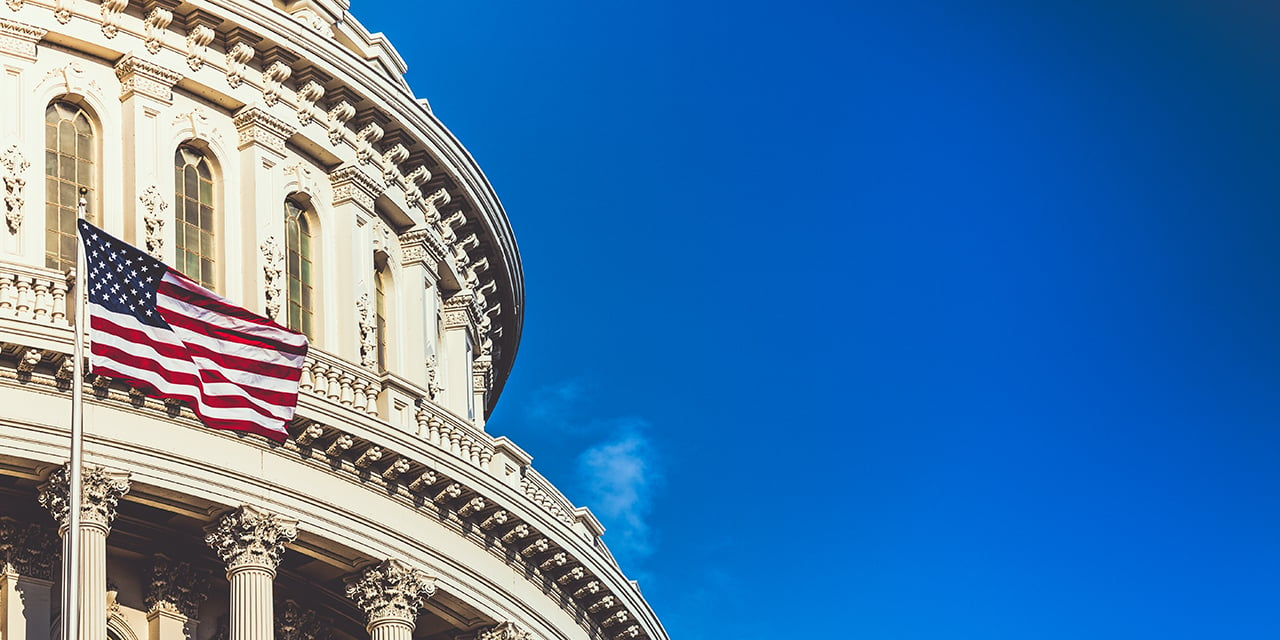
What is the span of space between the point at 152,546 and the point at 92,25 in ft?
34.9

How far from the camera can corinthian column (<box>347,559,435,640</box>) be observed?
44375mm

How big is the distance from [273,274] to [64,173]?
13.7 ft

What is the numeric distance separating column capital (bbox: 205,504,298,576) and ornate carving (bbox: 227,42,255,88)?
428 inches

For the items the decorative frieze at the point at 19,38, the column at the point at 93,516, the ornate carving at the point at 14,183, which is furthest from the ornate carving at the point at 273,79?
the column at the point at 93,516

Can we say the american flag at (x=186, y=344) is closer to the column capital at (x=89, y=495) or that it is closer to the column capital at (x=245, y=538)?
the column capital at (x=89, y=495)

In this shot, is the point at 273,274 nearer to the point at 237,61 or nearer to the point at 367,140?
the point at 237,61

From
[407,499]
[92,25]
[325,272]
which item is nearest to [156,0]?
[92,25]

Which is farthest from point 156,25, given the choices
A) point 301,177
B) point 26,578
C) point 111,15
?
point 26,578

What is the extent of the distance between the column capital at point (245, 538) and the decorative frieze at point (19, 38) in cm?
1036

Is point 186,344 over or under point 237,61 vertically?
under

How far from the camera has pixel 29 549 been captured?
42.0 m

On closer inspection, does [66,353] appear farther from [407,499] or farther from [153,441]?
[407,499]

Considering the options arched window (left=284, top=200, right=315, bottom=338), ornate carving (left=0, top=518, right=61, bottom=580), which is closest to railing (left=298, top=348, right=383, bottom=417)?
arched window (left=284, top=200, right=315, bottom=338)

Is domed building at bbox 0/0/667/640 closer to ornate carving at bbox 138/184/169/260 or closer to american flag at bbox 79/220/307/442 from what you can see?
ornate carving at bbox 138/184/169/260
